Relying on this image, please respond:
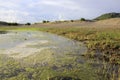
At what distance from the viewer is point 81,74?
19.9 meters

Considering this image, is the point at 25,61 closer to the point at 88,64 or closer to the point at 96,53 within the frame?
the point at 88,64

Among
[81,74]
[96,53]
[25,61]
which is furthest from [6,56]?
[81,74]

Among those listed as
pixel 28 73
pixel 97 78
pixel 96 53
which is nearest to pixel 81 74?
pixel 97 78

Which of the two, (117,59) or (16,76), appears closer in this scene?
(16,76)

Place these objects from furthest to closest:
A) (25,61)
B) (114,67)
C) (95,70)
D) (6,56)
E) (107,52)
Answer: (107,52) < (6,56) < (25,61) < (114,67) < (95,70)

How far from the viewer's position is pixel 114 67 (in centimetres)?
2283

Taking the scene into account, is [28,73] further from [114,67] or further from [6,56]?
[6,56]

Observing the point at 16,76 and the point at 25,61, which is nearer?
the point at 16,76

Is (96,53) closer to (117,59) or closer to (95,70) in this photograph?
(117,59)

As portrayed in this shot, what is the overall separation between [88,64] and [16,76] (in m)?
6.59

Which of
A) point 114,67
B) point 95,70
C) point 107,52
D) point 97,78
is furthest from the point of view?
point 107,52

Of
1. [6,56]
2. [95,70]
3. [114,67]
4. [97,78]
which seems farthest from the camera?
[6,56]

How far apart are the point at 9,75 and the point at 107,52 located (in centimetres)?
1355

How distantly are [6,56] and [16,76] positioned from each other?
941cm
